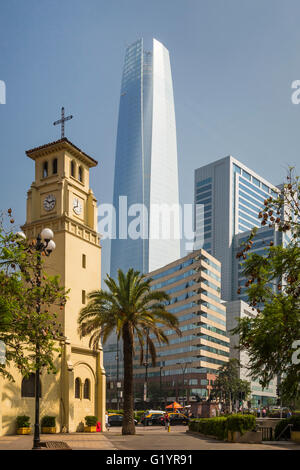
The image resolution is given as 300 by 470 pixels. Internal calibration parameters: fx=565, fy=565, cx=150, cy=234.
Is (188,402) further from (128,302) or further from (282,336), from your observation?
(282,336)

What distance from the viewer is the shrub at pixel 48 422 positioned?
129 ft

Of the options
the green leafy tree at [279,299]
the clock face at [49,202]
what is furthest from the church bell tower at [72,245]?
the green leafy tree at [279,299]

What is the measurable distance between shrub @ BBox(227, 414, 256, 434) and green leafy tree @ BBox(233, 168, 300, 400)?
9.49ft

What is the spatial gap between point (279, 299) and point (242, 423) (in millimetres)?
8809

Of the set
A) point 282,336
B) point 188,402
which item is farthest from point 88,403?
point 188,402

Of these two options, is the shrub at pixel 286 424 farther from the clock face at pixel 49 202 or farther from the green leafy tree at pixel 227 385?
the green leafy tree at pixel 227 385

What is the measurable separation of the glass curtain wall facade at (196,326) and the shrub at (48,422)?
8833 cm

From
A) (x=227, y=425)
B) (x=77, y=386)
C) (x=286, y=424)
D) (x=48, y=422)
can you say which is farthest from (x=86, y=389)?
(x=227, y=425)

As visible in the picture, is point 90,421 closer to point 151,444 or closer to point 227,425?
point 151,444

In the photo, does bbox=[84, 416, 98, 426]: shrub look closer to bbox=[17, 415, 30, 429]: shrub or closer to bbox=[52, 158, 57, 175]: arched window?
bbox=[17, 415, 30, 429]: shrub

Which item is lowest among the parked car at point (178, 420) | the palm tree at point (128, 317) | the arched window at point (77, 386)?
the parked car at point (178, 420)

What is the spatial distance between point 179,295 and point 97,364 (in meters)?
89.3

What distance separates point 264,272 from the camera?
813 inches
